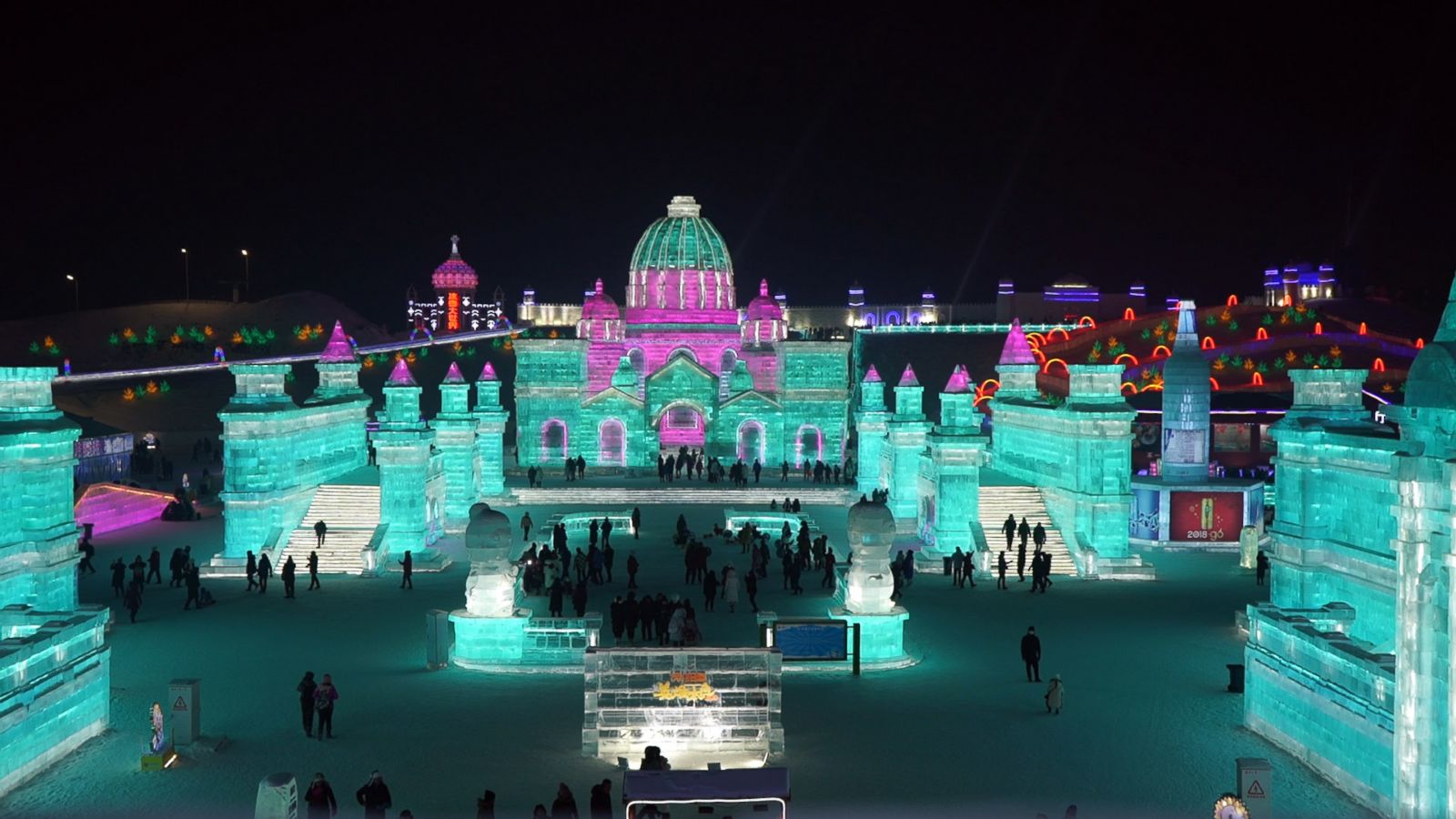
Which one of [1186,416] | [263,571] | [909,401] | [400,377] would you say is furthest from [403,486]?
[1186,416]

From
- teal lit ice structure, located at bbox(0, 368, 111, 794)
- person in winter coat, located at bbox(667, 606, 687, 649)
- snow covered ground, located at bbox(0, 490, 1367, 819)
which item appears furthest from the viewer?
person in winter coat, located at bbox(667, 606, 687, 649)

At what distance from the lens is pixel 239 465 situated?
33625 mm

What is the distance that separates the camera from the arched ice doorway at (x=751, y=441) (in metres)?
55.2

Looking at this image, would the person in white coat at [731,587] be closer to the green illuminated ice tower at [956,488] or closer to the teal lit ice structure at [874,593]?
the teal lit ice structure at [874,593]

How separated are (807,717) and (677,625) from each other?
3.97 m

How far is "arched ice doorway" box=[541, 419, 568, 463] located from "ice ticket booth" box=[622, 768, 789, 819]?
1625 inches

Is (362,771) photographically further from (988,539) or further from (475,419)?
(475,419)

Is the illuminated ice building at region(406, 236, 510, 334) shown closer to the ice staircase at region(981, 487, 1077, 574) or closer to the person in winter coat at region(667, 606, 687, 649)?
the ice staircase at region(981, 487, 1077, 574)

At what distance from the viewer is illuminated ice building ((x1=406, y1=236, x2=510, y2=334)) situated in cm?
8931

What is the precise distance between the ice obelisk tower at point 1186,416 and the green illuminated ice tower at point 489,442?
65.4 ft

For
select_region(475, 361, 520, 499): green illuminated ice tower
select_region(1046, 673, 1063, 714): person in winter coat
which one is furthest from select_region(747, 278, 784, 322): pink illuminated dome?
select_region(1046, 673, 1063, 714): person in winter coat

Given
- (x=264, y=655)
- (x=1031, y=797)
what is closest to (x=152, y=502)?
(x=264, y=655)

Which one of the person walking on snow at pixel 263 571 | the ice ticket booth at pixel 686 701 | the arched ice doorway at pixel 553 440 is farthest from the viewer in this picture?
the arched ice doorway at pixel 553 440

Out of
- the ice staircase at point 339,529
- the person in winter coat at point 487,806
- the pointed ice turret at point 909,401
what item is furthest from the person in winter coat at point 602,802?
the pointed ice turret at point 909,401
